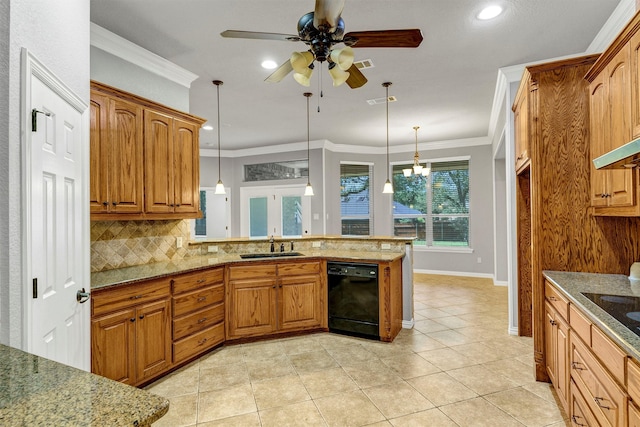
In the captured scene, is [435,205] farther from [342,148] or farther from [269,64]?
[269,64]

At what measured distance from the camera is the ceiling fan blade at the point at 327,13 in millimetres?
→ 1697

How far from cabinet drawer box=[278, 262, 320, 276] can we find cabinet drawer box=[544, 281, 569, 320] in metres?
2.13

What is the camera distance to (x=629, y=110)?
186 centimetres

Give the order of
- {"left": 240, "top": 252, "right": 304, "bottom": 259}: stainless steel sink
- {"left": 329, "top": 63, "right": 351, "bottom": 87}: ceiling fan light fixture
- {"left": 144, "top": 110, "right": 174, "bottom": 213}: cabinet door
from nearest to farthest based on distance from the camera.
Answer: {"left": 329, "top": 63, "right": 351, "bottom": 87}: ceiling fan light fixture, {"left": 144, "top": 110, "right": 174, "bottom": 213}: cabinet door, {"left": 240, "top": 252, "right": 304, "bottom": 259}: stainless steel sink

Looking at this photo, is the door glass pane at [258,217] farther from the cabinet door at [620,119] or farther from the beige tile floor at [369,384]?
the cabinet door at [620,119]

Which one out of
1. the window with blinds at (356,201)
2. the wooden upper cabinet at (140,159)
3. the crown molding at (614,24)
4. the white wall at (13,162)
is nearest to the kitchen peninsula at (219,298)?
the wooden upper cabinet at (140,159)

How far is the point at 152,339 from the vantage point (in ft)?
8.56

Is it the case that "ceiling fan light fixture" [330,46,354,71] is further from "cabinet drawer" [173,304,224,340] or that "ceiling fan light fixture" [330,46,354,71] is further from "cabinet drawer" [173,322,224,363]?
"cabinet drawer" [173,322,224,363]

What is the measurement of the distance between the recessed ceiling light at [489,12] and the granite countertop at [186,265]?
2292 mm

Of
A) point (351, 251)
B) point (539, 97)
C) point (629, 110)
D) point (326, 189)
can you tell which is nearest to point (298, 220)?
point (326, 189)

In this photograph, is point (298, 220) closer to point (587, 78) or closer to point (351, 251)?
point (351, 251)

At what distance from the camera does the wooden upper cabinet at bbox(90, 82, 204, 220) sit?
2.54 m

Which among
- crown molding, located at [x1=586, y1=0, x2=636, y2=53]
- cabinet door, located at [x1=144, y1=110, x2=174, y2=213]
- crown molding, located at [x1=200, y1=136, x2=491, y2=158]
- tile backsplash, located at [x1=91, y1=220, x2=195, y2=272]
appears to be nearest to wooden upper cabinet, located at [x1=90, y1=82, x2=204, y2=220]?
cabinet door, located at [x1=144, y1=110, x2=174, y2=213]

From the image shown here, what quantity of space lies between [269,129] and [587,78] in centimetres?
477
